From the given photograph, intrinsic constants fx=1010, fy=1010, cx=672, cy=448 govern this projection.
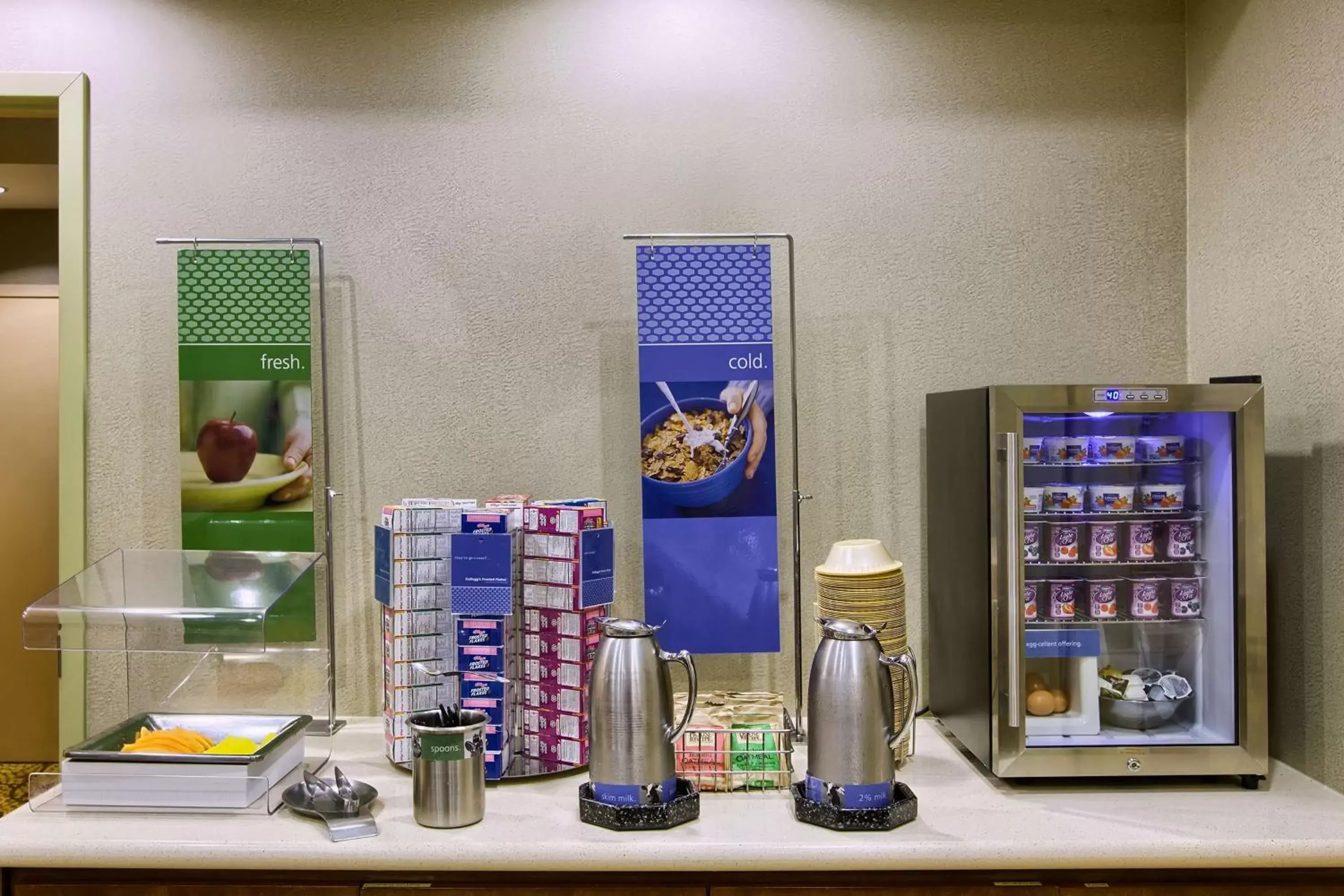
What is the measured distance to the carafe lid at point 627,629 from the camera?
1.88 metres

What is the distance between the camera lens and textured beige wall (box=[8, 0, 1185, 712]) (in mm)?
2535

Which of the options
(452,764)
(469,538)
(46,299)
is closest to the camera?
(452,764)

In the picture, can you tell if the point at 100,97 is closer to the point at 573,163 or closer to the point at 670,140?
the point at 573,163

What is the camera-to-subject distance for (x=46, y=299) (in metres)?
4.59

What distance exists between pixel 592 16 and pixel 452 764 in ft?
5.96

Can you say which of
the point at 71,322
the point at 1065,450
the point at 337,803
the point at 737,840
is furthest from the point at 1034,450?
the point at 71,322

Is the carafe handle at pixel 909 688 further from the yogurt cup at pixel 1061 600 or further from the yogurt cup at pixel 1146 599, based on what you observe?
the yogurt cup at pixel 1146 599

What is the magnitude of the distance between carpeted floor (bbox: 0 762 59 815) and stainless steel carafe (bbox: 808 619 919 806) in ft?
10.1

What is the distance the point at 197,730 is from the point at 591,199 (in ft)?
4.97

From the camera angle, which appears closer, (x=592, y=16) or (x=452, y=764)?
(x=452, y=764)

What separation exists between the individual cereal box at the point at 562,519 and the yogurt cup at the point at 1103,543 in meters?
1.03

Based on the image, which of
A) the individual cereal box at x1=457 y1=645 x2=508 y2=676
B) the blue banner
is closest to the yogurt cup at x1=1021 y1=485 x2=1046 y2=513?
the blue banner

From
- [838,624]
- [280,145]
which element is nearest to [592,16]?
[280,145]

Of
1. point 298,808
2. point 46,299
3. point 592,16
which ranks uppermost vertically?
point 592,16
